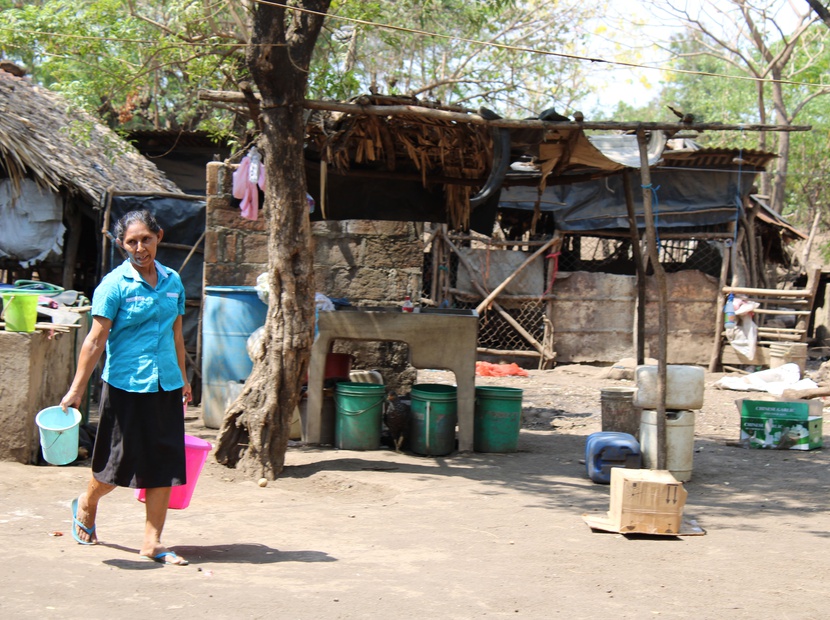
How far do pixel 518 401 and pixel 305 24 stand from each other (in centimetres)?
351

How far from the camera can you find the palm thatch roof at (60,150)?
31.3 feet

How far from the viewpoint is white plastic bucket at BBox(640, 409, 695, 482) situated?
21.5 ft

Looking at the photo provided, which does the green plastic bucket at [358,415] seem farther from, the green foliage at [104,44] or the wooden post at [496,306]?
the wooden post at [496,306]

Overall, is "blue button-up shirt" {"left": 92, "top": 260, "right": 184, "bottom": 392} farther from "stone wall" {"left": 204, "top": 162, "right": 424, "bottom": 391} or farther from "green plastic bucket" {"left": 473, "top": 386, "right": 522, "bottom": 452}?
"stone wall" {"left": 204, "top": 162, "right": 424, "bottom": 391}

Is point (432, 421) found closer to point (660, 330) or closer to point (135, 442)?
point (660, 330)

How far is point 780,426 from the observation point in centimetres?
832

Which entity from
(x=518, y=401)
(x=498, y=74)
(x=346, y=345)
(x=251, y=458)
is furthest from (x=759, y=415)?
(x=498, y=74)

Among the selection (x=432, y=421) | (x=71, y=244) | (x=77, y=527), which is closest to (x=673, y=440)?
(x=432, y=421)

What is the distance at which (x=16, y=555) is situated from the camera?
164 inches

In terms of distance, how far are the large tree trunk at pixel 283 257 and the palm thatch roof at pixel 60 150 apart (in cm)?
416

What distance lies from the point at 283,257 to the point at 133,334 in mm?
2340

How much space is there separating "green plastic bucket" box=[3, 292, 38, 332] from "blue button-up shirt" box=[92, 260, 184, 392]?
255 centimetres

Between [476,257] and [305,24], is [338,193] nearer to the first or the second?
[305,24]

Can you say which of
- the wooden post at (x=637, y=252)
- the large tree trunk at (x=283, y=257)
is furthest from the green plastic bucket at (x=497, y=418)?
the large tree trunk at (x=283, y=257)
